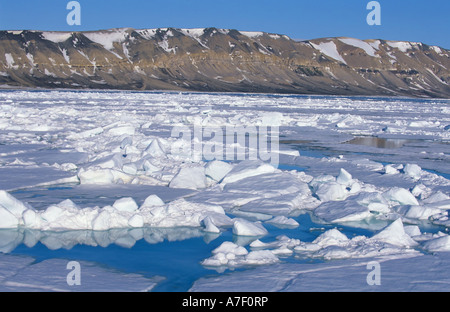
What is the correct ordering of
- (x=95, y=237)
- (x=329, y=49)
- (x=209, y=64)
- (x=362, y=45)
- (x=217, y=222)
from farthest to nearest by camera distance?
(x=362, y=45)
(x=329, y=49)
(x=209, y=64)
(x=217, y=222)
(x=95, y=237)

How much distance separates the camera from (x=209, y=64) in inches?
3529

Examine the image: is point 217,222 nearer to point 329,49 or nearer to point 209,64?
point 209,64

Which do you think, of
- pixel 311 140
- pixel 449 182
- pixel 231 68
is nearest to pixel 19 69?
pixel 231 68

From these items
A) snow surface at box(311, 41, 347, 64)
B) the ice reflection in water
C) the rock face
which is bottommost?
the ice reflection in water

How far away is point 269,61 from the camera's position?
309 feet

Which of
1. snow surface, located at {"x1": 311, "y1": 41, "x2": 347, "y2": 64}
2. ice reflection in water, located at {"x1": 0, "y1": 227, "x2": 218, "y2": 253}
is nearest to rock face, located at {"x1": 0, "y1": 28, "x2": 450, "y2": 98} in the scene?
snow surface, located at {"x1": 311, "y1": 41, "x2": 347, "y2": 64}

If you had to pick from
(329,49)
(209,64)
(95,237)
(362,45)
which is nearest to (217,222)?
(95,237)

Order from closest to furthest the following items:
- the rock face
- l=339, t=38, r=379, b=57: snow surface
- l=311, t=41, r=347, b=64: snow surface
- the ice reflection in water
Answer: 1. the ice reflection in water
2. the rock face
3. l=311, t=41, r=347, b=64: snow surface
4. l=339, t=38, r=379, b=57: snow surface

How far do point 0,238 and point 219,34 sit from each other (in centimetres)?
9875

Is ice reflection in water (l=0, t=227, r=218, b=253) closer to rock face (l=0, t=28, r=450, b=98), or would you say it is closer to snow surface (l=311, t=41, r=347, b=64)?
rock face (l=0, t=28, r=450, b=98)

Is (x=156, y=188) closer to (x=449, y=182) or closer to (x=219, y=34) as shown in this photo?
(x=449, y=182)

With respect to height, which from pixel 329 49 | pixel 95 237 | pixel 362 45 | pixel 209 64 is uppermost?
pixel 362 45

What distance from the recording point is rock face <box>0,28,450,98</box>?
79188 millimetres

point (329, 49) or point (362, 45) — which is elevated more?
point (362, 45)
